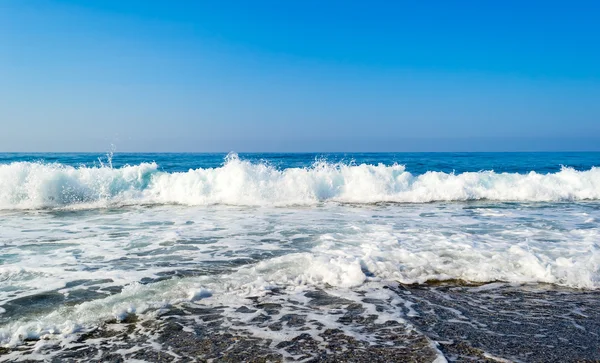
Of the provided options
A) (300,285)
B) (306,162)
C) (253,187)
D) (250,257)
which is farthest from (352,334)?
(306,162)

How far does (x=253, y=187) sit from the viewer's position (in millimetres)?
14688

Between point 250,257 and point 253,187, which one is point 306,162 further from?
point 250,257

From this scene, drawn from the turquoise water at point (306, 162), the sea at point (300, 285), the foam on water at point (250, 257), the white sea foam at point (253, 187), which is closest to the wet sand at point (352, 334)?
the sea at point (300, 285)

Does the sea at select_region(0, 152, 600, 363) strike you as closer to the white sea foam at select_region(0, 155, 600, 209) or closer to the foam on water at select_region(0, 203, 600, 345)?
the foam on water at select_region(0, 203, 600, 345)

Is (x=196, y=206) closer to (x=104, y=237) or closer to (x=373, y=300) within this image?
(x=104, y=237)

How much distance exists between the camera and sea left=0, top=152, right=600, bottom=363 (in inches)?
139

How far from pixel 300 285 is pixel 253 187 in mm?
9705

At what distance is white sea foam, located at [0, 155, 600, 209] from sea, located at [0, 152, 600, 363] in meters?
1.98

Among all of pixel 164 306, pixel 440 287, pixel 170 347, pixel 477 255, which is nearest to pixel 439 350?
pixel 440 287

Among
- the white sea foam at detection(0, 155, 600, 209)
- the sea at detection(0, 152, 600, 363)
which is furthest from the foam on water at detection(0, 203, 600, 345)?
the white sea foam at detection(0, 155, 600, 209)

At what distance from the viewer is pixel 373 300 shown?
4.68m

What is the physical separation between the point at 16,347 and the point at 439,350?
3.55 m

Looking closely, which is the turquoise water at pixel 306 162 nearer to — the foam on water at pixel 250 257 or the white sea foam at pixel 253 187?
the white sea foam at pixel 253 187

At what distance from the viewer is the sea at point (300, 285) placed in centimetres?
353
